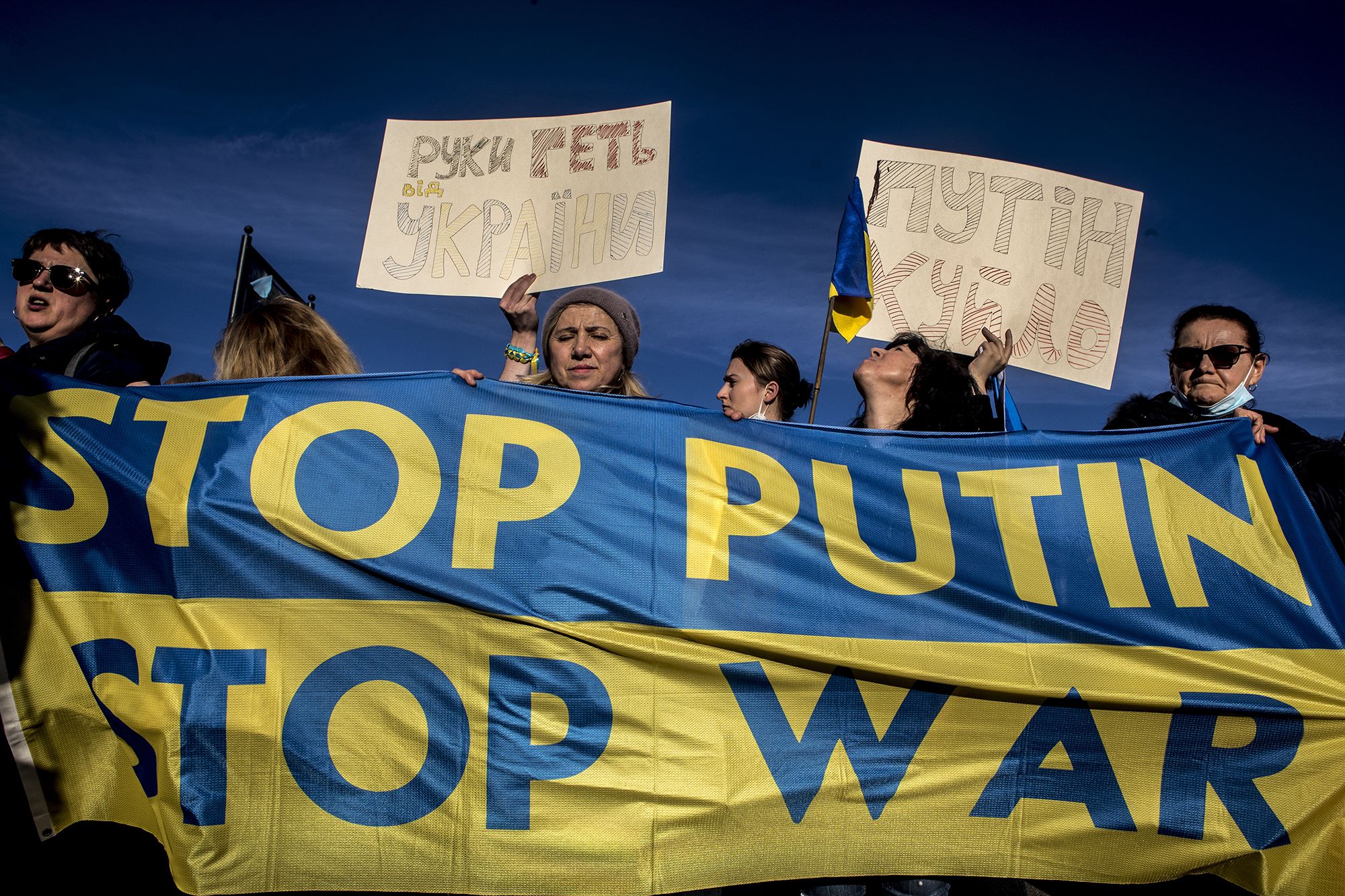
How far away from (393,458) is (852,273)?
2.12 m

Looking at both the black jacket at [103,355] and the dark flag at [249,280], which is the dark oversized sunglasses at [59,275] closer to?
the black jacket at [103,355]

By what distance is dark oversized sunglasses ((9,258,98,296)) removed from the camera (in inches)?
131

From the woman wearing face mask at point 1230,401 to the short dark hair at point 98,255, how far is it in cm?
367

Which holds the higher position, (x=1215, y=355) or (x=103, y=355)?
(x=1215, y=355)

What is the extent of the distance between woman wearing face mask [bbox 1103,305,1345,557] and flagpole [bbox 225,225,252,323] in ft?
13.3

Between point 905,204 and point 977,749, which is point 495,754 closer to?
point 977,749

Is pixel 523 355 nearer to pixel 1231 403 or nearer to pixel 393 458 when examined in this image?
pixel 393 458

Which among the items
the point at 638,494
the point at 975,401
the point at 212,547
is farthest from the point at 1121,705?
the point at 212,547

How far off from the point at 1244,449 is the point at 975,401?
2.96 feet

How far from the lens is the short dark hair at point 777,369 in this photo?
426 centimetres

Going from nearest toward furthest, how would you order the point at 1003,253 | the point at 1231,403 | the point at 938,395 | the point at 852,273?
the point at 1231,403, the point at 938,395, the point at 852,273, the point at 1003,253

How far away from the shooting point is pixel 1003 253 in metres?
4.36

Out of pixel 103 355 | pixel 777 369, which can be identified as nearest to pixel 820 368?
pixel 777 369

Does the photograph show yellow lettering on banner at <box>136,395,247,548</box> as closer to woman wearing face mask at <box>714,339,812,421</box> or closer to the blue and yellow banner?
the blue and yellow banner
